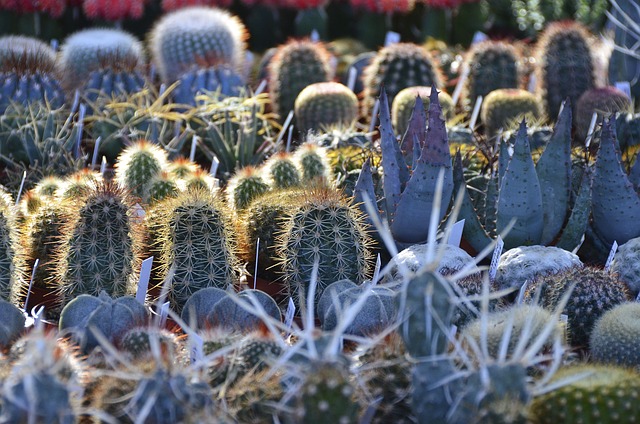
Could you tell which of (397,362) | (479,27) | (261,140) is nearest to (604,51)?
(479,27)

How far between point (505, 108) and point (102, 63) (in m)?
2.54

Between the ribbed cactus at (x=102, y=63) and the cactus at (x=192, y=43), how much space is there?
19cm

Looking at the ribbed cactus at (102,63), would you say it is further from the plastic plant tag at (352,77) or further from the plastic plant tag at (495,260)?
the plastic plant tag at (495,260)

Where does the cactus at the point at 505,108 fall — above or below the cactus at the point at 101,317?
above

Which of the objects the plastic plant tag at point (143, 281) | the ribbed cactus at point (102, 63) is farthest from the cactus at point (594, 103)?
the plastic plant tag at point (143, 281)

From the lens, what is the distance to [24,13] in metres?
7.38

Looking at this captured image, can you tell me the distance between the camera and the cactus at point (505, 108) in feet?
18.1

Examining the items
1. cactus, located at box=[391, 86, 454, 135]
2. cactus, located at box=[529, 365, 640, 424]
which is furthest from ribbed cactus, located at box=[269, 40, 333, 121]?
cactus, located at box=[529, 365, 640, 424]

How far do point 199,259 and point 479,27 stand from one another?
16.4ft

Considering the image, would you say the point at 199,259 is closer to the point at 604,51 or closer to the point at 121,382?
the point at 121,382

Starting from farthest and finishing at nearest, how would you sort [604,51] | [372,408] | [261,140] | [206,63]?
[604,51]
[206,63]
[261,140]
[372,408]

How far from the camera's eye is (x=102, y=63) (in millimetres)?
5859

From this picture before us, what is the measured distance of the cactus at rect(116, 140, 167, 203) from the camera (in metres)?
4.23

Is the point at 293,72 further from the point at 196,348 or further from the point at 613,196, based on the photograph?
the point at 196,348
